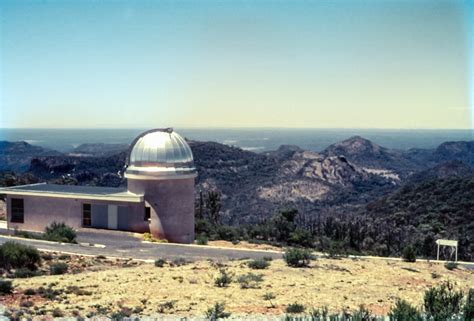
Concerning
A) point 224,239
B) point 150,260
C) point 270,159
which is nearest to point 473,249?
point 224,239

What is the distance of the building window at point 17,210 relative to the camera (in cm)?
2492

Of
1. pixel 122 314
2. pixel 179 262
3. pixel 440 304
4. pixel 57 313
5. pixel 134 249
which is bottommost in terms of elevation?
pixel 134 249

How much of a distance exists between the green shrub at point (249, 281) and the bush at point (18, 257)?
5562 millimetres

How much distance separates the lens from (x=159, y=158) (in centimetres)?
2356

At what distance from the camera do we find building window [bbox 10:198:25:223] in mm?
24922

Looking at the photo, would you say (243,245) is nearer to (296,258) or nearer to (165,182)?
(165,182)

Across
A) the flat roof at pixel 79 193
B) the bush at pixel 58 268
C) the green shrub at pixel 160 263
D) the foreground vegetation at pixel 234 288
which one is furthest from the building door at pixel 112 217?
the bush at pixel 58 268

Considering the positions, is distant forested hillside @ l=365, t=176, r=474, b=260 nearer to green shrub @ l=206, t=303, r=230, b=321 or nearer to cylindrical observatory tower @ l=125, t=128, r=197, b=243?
cylindrical observatory tower @ l=125, t=128, r=197, b=243

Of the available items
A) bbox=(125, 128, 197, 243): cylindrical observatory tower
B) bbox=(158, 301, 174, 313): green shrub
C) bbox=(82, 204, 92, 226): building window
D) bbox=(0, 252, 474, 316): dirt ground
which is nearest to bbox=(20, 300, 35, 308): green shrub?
bbox=(0, 252, 474, 316): dirt ground

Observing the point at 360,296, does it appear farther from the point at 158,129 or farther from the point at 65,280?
the point at 158,129

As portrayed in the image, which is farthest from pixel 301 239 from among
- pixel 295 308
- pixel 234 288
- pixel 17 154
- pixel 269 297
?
pixel 17 154

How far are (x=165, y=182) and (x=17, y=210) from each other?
670cm

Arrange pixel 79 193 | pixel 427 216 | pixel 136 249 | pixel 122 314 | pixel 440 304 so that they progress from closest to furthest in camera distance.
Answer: pixel 440 304
pixel 122 314
pixel 136 249
pixel 79 193
pixel 427 216

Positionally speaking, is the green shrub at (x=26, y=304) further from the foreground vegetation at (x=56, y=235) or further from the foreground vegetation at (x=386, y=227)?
the foreground vegetation at (x=386, y=227)
